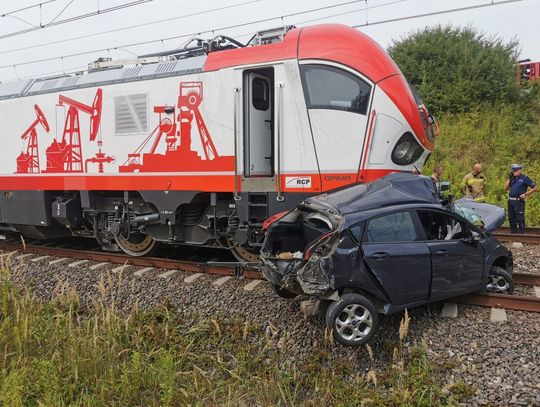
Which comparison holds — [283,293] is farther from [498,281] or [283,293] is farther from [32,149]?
[32,149]

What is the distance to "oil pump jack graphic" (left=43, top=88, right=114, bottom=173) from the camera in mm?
8641

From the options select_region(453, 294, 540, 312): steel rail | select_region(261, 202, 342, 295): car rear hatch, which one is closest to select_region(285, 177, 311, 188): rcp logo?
select_region(261, 202, 342, 295): car rear hatch

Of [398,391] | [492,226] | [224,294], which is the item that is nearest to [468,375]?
[398,391]

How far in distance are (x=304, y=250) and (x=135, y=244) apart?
4750mm

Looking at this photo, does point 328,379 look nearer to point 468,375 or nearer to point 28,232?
point 468,375

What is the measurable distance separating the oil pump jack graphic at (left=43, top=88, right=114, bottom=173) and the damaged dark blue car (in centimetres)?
429

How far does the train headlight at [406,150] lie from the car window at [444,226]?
1.17 m

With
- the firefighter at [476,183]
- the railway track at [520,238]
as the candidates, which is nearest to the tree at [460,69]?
the firefighter at [476,183]

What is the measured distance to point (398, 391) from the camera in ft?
14.6

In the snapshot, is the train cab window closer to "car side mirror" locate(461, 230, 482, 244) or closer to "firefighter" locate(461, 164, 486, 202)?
"car side mirror" locate(461, 230, 482, 244)

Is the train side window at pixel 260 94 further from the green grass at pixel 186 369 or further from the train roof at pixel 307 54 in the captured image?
the green grass at pixel 186 369

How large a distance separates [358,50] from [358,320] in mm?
3754

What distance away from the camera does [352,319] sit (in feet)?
16.6

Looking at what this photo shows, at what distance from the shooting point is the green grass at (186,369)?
455 cm
